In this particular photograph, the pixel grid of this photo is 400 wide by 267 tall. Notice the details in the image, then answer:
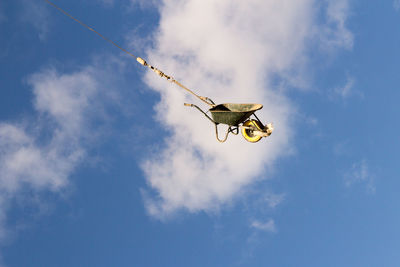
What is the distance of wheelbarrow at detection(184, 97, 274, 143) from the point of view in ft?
35.5

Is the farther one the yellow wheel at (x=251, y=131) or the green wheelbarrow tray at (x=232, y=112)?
the yellow wheel at (x=251, y=131)

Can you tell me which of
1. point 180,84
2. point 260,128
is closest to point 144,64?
point 180,84

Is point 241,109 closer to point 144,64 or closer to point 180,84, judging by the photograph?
point 180,84

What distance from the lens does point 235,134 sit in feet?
38.7

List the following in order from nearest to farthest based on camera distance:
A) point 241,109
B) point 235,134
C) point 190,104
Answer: point 241,109, point 235,134, point 190,104

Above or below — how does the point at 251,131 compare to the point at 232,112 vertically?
below

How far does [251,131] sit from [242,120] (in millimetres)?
Result: 591

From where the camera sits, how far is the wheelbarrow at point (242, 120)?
35.5 ft

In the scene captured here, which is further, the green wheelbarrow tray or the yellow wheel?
the yellow wheel

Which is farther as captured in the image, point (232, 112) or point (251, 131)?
point (251, 131)

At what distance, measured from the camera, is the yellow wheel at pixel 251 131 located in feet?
36.4

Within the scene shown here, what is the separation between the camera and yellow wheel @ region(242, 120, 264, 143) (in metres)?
11.1

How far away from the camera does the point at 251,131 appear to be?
11.6m

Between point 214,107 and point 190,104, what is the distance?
154 cm
